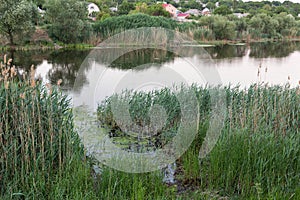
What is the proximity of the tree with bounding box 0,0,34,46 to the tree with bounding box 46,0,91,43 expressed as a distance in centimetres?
216

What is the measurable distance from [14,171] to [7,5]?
22.8m

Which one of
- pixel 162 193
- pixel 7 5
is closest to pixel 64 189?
pixel 162 193

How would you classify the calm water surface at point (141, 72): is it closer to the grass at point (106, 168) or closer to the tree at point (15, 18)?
the grass at point (106, 168)

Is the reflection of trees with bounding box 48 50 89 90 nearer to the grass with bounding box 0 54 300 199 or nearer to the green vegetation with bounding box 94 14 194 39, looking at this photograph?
the grass with bounding box 0 54 300 199

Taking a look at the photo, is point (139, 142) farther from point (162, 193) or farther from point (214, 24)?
point (214, 24)

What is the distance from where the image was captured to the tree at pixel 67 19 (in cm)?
2519

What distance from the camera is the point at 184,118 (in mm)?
5531

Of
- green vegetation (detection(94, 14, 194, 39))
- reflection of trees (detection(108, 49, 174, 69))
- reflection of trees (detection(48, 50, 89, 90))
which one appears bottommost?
reflection of trees (detection(48, 50, 89, 90))

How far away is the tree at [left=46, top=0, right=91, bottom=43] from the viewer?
82.6 ft

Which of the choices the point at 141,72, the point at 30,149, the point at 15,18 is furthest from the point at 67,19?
the point at 30,149

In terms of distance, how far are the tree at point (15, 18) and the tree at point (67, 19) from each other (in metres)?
2.16

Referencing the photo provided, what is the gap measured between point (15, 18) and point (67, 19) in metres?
3.94

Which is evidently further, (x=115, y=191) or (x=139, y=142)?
(x=139, y=142)

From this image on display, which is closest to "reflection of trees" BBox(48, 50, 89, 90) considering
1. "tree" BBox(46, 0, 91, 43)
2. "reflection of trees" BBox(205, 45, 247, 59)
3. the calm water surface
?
the calm water surface
